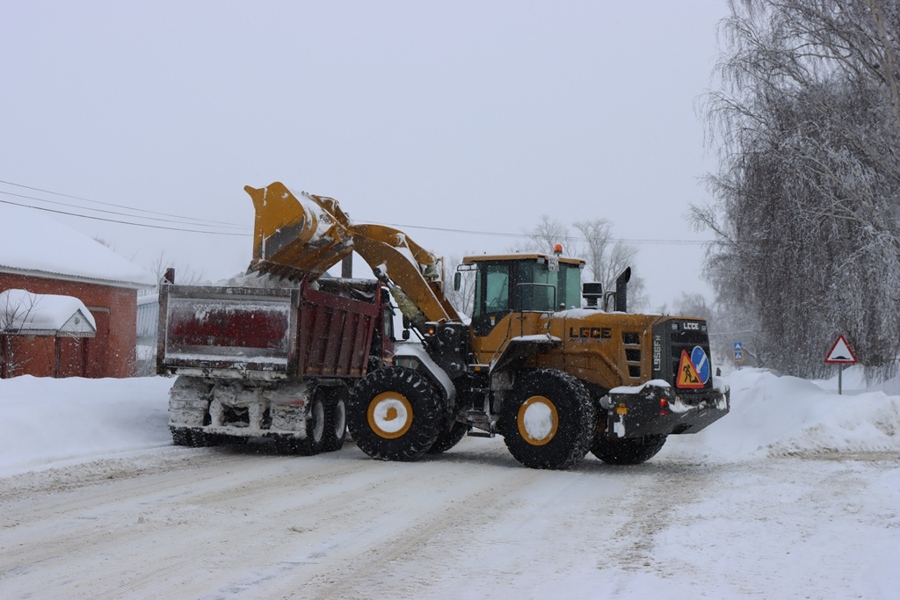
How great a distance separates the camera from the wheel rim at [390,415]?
1241 centimetres

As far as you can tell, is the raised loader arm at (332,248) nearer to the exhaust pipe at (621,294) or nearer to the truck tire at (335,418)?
the truck tire at (335,418)

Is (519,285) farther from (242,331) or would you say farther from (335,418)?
(242,331)

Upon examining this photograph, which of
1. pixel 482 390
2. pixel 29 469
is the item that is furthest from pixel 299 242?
pixel 29 469

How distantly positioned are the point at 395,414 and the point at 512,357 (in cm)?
168

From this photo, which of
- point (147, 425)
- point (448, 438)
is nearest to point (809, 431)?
point (448, 438)

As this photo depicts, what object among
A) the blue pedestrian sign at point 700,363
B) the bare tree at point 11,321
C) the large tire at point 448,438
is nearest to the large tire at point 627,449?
the blue pedestrian sign at point 700,363

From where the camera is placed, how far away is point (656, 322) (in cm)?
1169

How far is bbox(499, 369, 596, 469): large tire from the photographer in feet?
37.5

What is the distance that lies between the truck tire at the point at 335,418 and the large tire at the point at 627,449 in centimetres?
361

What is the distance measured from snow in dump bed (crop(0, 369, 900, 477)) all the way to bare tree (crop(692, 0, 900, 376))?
2.64 meters

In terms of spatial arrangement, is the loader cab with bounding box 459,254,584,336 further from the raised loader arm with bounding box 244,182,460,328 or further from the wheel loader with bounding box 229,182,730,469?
the raised loader arm with bounding box 244,182,460,328

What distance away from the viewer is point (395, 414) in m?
12.5

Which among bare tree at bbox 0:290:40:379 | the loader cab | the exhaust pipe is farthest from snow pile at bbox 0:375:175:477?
bare tree at bbox 0:290:40:379

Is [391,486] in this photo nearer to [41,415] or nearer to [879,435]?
[41,415]
